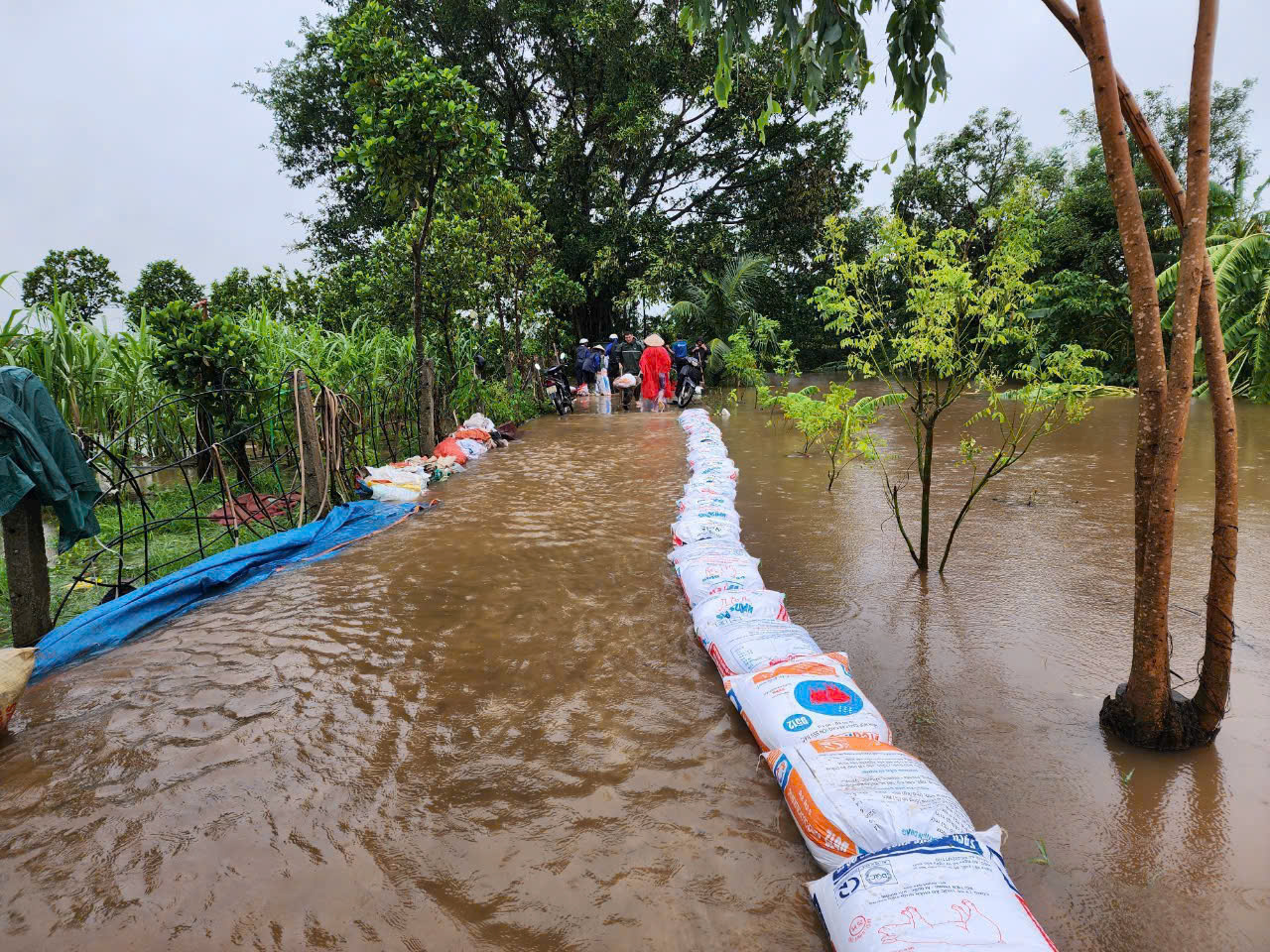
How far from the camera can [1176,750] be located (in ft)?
7.14

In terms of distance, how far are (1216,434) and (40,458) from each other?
13.9 feet

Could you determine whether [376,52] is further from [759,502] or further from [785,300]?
[785,300]

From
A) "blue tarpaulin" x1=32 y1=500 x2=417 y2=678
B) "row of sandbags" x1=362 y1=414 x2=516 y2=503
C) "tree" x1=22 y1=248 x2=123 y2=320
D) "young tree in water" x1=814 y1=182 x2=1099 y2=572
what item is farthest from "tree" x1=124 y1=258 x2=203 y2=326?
"young tree in water" x1=814 y1=182 x2=1099 y2=572

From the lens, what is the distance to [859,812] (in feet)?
5.55

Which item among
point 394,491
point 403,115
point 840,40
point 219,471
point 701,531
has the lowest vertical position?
point 701,531

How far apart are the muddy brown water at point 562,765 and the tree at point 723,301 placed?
12260 mm

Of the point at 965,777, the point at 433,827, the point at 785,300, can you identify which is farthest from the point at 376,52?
the point at 785,300

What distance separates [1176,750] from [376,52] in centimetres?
739

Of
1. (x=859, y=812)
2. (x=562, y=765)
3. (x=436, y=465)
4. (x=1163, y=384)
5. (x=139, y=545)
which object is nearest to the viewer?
(x=859, y=812)

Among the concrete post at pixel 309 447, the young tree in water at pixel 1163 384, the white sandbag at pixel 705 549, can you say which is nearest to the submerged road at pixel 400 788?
the white sandbag at pixel 705 549

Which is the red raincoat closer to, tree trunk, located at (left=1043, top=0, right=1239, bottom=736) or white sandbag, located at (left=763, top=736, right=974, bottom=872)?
tree trunk, located at (left=1043, top=0, right=1239, bottom=736)

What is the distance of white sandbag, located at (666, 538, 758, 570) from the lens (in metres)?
3.70

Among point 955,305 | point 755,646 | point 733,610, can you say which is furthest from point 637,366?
point 755,646

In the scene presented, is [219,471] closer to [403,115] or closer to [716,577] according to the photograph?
[716,577]
